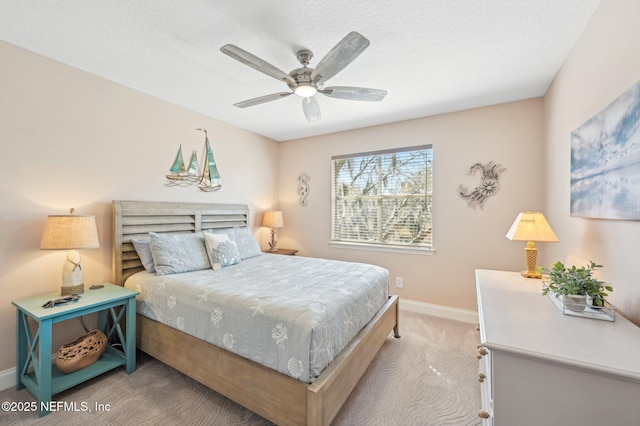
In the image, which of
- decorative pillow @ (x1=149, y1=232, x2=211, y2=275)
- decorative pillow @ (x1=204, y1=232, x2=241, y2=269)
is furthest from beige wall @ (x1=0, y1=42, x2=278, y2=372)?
decorative pillow @ (x1=204, y1=232, x2=241, y2=269)

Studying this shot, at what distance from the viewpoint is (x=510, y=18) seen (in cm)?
→ 168

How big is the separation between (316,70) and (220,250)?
1.95 m

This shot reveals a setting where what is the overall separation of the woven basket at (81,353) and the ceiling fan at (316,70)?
7.50 feet

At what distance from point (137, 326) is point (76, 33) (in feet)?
7.67

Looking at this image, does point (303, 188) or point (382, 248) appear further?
point (303, 188)

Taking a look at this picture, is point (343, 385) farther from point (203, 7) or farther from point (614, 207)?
point (203, 7)

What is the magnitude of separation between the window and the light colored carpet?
155 cm

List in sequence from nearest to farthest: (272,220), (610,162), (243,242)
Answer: (610,162)
(243,242)
(272,220)

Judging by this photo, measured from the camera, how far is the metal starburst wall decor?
3.01m

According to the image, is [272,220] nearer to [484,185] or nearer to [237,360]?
[237,360]

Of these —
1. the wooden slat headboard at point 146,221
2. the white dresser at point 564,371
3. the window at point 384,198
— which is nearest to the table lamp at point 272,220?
the wooden slat headboard at point 146,221

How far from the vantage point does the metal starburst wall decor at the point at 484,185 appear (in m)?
3.01

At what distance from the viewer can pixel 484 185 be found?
3.07m

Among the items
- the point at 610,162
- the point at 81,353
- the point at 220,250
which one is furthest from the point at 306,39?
the point at 81,353
